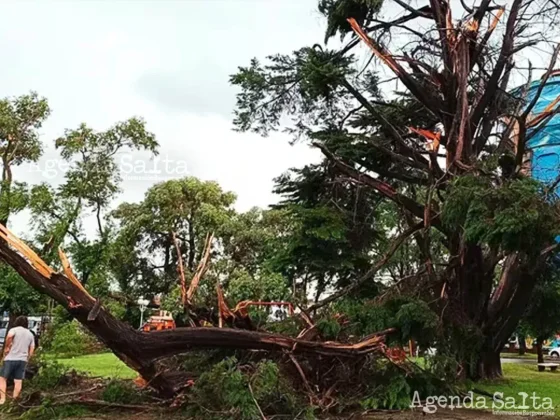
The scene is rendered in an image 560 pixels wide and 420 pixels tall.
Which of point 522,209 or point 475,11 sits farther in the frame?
point 475,11

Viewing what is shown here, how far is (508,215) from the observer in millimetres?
7746

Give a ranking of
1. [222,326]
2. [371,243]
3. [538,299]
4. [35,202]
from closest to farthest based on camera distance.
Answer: [222,326], [538,299], [371,243], [35,202]

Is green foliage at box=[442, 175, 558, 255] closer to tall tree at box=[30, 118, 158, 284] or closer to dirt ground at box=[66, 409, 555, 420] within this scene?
dirt ground at box=[66, 409, 555, 420]

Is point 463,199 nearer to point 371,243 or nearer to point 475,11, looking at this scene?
point 475,11

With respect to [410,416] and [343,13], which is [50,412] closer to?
[410,416]

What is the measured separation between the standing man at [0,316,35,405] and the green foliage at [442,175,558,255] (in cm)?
615

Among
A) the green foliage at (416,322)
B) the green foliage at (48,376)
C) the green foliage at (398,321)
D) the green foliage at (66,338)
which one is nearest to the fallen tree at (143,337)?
the green foliage at (398,321)

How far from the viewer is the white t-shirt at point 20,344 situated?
339 inches

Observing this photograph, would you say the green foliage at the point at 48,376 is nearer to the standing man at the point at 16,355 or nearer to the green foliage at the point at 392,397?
the standing man at the point at 16,355

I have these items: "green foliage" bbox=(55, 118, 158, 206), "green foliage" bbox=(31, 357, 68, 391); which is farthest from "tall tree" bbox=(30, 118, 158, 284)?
"green foliage" bbox=(31, 357, 68, 391)

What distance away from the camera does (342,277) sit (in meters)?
14.4

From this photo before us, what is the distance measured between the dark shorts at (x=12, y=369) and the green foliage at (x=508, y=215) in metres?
6.27

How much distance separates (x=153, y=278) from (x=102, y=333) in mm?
26065

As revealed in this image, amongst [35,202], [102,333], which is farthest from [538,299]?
[35,202]
